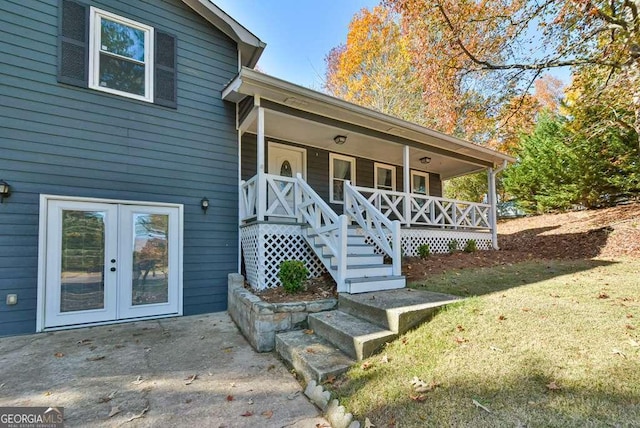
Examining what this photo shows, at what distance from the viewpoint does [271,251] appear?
18.2 ft

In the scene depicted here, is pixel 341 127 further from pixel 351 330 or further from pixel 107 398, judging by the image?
pixel 107 398

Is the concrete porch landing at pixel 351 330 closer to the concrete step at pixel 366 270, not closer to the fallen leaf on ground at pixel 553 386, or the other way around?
the concrete step at pixel 366 270

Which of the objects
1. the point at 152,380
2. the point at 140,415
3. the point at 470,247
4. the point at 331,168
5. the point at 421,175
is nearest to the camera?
the point at 140,415

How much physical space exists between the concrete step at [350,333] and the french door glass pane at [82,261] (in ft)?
11.6

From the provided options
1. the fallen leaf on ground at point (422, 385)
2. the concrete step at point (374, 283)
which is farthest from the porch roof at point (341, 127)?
the fallen leaf on ground at point (422, 385)

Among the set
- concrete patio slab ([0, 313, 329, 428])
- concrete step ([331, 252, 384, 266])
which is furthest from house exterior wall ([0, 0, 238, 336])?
concrete step ([331, 252, 384, 266])

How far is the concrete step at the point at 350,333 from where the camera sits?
320cm

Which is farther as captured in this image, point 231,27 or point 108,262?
point 231,27

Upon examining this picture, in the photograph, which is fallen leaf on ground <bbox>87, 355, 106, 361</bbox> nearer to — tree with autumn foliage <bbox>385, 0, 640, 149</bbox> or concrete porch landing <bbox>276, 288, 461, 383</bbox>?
concrete porch landing <bbox>276, 288, 461, 383</bbox>

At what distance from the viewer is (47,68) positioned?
16.3 feet

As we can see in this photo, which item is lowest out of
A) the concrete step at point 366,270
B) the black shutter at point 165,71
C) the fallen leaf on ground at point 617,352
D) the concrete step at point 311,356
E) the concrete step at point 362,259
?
the concrete step at point 311,356

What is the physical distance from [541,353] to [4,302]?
6.55 meters

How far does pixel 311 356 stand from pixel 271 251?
2.47 metres

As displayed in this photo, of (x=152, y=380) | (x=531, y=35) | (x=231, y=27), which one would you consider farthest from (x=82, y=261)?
(x=531, y=35)
